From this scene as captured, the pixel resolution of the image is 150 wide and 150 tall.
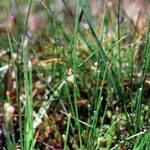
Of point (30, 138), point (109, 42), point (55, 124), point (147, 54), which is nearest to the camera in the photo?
point (30, 138)

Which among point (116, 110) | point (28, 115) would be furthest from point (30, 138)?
point (116, 110)

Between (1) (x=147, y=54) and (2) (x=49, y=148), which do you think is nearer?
(1) (x=147, y=54)

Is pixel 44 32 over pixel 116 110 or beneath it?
over

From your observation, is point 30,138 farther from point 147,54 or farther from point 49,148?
point 147,54

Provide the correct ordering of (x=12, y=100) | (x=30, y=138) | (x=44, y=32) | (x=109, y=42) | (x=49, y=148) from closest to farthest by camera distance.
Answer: (x=30, y=138), (x=49, y=148), (x=12, y=100), (x=109, y=42), (x=44, y=32)

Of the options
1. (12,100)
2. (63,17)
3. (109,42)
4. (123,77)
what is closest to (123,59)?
(123,77)

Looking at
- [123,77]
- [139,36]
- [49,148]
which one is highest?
[139,36]

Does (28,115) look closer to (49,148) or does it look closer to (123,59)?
(49,148)
